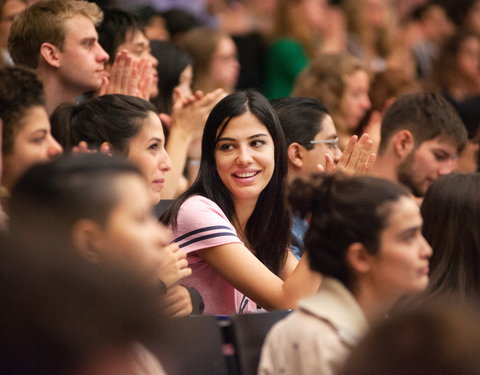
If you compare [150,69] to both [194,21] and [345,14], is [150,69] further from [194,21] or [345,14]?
[345,14]

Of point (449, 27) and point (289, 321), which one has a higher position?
point (449, 27)

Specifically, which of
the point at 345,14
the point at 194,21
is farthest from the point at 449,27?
the point at 194,21

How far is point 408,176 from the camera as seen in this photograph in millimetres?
4781

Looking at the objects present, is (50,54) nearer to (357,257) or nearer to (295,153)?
(295,153)

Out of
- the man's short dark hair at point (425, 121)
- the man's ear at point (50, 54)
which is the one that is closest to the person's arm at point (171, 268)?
the man's ear at point (50, 54)

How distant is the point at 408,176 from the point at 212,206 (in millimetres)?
1402

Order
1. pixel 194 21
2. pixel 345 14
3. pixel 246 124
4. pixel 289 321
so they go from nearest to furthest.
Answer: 1. pixel 289 321
2. pixel 246 124
3. pixel 194 21
4. pixel 345 14

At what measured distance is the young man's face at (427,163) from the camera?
15.6 ft

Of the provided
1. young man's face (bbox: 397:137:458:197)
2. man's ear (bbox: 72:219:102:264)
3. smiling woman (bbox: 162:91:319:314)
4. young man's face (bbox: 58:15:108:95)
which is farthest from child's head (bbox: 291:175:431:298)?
young man's face (bbox: 397:137:458:197)

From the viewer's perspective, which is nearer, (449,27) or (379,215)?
(379,215)

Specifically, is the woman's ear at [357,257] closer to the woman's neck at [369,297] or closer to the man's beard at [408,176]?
the woman's neck at [369,297]

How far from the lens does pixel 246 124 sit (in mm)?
3877

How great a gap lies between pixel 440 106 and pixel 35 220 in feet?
9.83

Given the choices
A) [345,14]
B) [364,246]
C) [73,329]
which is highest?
[345,14]
